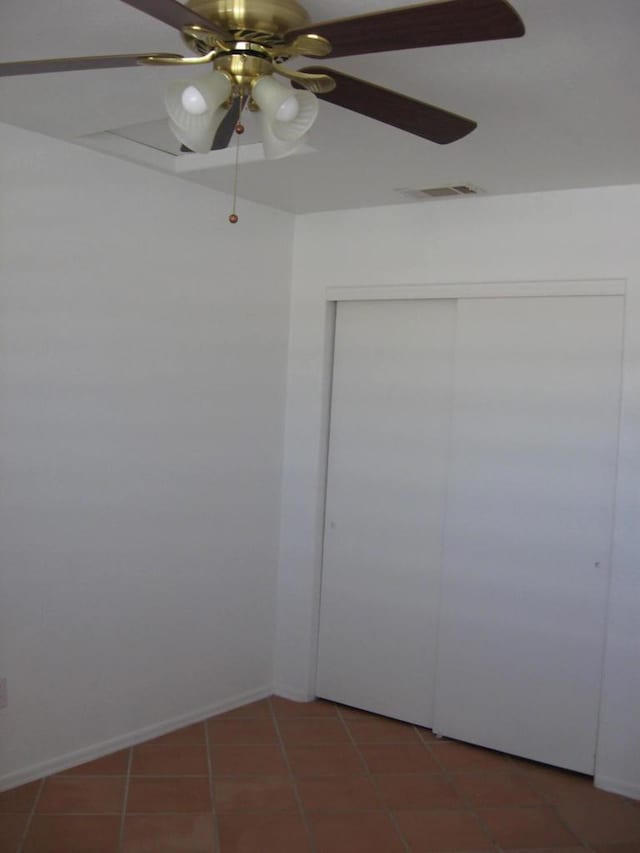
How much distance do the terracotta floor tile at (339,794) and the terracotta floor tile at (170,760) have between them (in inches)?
17.1

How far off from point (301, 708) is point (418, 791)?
0.94 meters

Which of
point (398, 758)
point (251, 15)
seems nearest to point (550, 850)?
point (398, 758)

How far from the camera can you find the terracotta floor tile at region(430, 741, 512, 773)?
12.2 feet

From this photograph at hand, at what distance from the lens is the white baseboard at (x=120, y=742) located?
3.32 meters

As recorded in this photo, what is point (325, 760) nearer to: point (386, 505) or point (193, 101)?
point (386, 505)

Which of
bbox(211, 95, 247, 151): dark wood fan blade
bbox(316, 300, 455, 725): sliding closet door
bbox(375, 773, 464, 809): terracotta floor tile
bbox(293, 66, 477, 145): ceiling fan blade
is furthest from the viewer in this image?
bbox(316, 300, 455, 725): sliding closet door

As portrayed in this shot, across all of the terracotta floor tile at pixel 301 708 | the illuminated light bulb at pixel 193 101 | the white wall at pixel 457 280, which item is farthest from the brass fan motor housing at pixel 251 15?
the terracotta floor tile at pixel 301 708

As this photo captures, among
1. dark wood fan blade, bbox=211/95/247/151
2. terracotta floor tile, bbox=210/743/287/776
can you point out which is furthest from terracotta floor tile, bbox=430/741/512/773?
dark wood fan blade, bbox=211/95/247/151

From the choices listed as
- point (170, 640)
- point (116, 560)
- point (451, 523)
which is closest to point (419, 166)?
point (451, 523)

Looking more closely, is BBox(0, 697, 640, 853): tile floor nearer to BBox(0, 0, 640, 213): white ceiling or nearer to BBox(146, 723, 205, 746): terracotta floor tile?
BBox(146, 723, 205, 746): terracotta floor tile

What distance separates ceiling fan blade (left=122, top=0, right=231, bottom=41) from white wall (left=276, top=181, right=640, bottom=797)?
2.30m

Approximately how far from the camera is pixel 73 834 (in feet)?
9.85

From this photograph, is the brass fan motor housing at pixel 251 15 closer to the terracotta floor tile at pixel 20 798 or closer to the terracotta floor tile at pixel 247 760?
the terracotta floor tile at pixel 20 798

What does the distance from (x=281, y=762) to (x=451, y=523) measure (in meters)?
1.24
